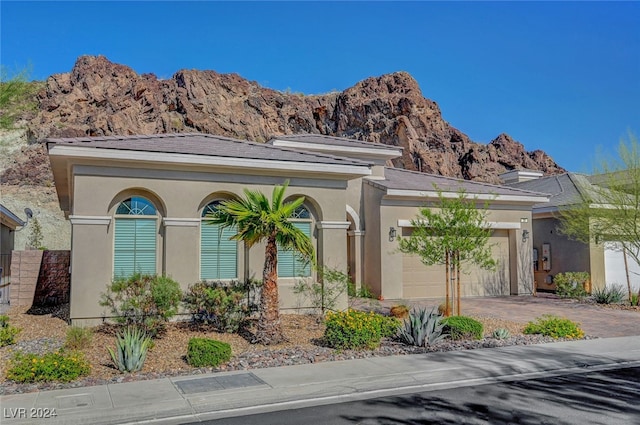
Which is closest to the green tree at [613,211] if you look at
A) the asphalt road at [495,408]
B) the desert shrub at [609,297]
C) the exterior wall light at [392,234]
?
the desert shrub at [609,297]

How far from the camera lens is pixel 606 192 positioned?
20109 mm

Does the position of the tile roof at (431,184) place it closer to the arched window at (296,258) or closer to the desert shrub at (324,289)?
the arched window at (296,258)

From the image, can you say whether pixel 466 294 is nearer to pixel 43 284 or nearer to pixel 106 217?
pixel 106 217

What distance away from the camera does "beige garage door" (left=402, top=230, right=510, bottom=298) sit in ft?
63.6

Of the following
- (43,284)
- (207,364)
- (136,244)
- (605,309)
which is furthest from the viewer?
(605,309)

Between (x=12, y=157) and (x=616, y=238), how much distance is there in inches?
1930

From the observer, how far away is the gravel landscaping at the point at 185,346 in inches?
342

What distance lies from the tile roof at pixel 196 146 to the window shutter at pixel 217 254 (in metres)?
2.04

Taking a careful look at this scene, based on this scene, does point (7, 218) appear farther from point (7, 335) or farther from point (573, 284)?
point (573, 284)

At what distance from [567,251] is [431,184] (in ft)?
23.0

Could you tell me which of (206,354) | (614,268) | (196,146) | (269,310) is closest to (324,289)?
(269,310)

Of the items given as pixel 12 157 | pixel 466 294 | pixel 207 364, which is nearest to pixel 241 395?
pixel 207 364

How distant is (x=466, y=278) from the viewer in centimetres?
2008

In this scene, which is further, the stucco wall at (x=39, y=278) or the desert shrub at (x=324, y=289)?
the stucco wall at (x=39, y=278)
